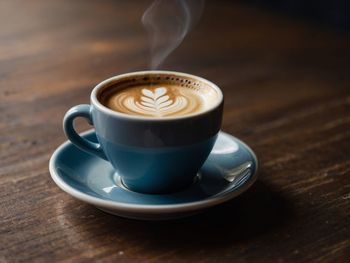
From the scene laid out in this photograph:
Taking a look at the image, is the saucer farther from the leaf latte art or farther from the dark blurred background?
the dark blurred background

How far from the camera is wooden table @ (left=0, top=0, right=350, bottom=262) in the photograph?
64 cm

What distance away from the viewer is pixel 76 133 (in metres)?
0.75

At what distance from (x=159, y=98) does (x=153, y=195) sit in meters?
0.13

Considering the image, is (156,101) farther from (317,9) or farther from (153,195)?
(317,9)

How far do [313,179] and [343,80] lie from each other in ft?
1.53

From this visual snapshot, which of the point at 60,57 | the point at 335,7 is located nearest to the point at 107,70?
the point at 60,57

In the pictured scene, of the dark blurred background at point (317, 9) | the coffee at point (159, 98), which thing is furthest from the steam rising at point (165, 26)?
the dark blurred background at point (317, 9)

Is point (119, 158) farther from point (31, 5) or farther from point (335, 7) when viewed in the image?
point (335, 7)

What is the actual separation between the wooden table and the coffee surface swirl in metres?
0.13

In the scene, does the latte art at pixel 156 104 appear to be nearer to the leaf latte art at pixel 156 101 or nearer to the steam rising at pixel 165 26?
the leaf latte art at pixel 156 101

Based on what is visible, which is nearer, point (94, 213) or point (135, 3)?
point (94, 213)

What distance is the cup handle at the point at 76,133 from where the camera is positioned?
2.41 ft

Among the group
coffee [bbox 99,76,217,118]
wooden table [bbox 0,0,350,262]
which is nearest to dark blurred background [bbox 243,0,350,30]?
wooden table [bbox 0,0,350,262]

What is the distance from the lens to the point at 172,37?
3.21ft
